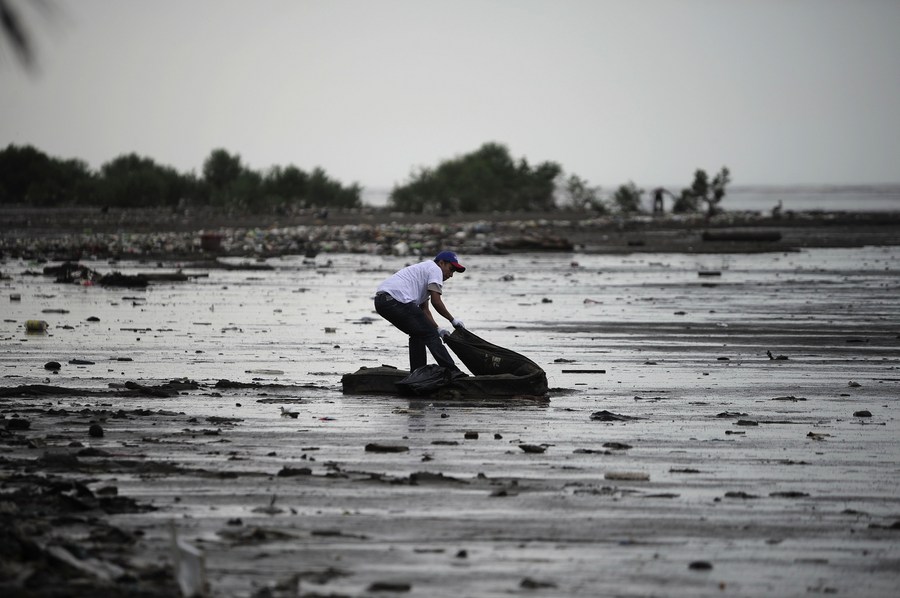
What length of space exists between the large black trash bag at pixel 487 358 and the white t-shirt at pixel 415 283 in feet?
1.79

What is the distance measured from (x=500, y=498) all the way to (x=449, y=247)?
34483 millimetres

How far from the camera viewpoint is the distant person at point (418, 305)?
1374 cm

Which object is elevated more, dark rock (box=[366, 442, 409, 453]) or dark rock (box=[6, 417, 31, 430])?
dark rock (box=[6, 417, 31, 430])

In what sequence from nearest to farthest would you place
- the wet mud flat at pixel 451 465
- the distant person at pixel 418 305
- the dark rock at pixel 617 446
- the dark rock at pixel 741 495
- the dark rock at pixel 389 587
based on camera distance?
the dark rock at pixel 389 587 < the wet mud flat at pixel 451 465 < the dark rock at pixel 741 495 < the dark rock at pixel 617 446 < the distant person at pixel 418 305

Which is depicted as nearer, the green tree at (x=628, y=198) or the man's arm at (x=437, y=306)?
the man's arm at (x=437, y=306)

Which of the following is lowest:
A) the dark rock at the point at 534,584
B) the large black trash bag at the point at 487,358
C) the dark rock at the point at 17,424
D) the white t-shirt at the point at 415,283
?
the dark rock at the point at 534,584

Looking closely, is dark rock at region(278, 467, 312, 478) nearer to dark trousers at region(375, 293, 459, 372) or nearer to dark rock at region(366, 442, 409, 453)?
dark rock at region(366, 442, 409, 453)

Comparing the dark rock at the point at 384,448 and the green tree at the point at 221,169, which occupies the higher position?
the green tree at the point at 221,169

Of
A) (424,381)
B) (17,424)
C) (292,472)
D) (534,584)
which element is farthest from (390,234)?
(534,584)

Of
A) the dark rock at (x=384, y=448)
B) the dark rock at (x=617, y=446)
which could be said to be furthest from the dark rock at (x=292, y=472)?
the dark rock at (x=617, y=446)

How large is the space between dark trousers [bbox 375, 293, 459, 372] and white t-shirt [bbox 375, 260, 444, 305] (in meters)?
0.07

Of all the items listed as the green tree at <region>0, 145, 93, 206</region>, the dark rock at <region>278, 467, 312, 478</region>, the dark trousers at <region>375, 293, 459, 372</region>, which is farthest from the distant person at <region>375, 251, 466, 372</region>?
the green tree at <region>0, 145, 93, 206</region>

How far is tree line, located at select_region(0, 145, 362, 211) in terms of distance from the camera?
223ft

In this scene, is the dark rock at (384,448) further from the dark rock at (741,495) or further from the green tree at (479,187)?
the green tree at (479,187)
